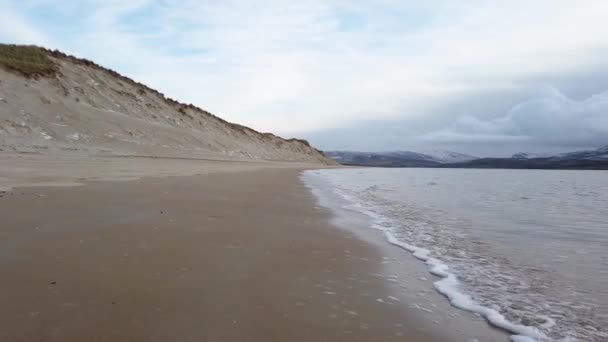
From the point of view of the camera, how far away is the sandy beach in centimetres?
267

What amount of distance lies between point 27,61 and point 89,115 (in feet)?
28.2

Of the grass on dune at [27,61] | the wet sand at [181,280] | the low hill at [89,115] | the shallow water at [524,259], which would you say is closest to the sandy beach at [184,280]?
the wet sand at [181,280]

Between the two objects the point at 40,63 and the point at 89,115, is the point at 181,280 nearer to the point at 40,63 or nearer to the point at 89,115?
the point at 89,115

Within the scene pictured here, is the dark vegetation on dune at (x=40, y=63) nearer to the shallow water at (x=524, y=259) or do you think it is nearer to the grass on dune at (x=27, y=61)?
the grass on dune at (x=27, y=61)

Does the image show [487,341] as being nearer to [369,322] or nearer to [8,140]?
[369,322]

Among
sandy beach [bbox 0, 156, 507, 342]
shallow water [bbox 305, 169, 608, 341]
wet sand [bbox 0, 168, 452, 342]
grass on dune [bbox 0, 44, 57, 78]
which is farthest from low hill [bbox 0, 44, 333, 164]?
shallow water [bbox 305, 169, 608, 341]

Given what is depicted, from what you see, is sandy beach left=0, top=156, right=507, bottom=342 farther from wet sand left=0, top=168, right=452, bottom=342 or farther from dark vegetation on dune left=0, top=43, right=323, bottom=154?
dark vegetation on dune left=0, top=43, right=323, bottom=154

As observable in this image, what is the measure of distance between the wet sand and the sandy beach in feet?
0.04

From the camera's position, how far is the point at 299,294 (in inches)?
135

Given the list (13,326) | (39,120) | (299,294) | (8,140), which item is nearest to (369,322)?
(299,294)

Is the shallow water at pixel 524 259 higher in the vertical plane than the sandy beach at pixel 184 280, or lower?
lower

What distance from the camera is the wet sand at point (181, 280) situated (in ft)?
8.74

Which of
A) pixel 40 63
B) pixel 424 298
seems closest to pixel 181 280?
pixel 424 298

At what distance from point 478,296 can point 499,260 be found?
5.37 ft
